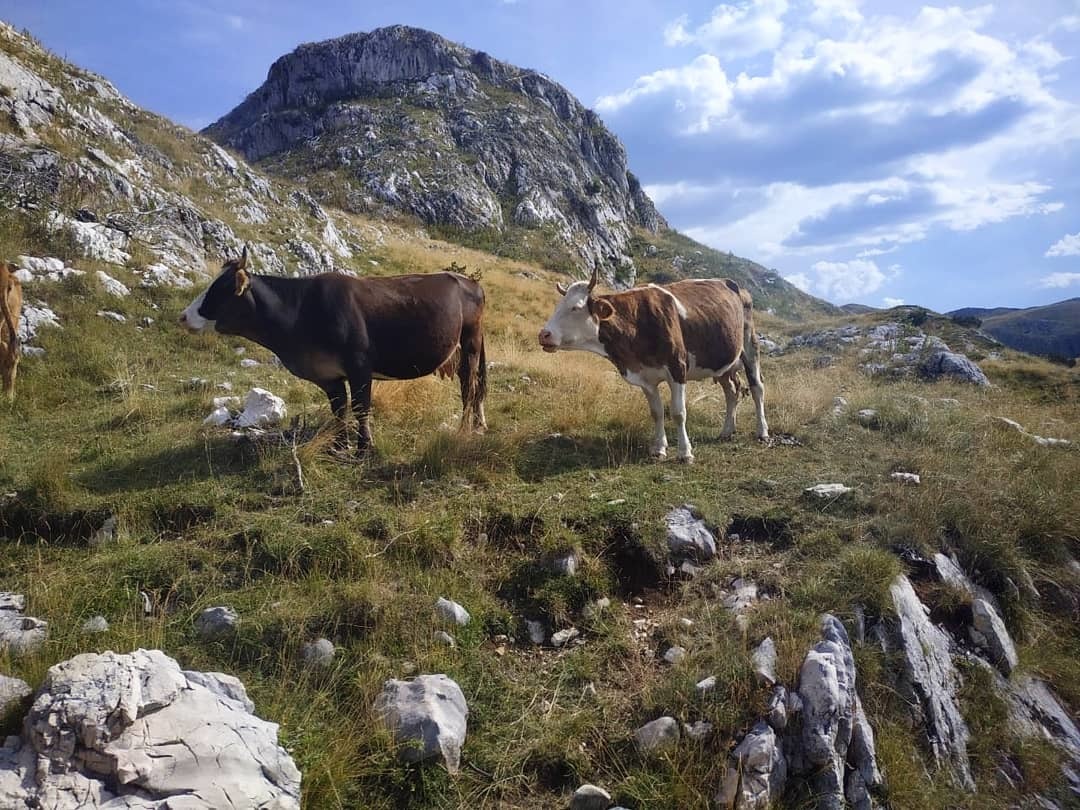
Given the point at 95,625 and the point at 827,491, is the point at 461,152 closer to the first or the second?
the point at 827,491

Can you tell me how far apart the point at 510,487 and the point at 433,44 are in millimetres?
73100

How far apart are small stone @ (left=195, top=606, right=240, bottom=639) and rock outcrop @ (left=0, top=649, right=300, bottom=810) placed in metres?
1.14

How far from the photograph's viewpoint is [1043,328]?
87.1 metres

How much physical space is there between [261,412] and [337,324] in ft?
5.05

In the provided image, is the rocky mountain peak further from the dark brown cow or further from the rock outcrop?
the rock outcrop

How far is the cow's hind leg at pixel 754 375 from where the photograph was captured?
8.96 meters

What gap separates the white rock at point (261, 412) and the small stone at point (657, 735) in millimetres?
5826

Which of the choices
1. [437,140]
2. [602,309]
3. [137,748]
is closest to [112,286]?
[602,309]

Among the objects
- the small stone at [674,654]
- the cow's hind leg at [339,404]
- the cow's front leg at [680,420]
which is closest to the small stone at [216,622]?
the small stone at [674,654]

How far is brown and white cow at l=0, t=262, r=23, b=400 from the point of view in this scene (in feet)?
28.7

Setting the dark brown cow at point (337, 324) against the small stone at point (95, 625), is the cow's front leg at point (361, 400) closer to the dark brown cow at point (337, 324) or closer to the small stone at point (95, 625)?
the dark brown cow at point (337, 324)

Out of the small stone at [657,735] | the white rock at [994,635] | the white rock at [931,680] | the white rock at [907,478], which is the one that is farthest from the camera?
the white rock at [907,478]

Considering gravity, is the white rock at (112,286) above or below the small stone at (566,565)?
above

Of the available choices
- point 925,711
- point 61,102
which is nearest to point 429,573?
point 925,711
